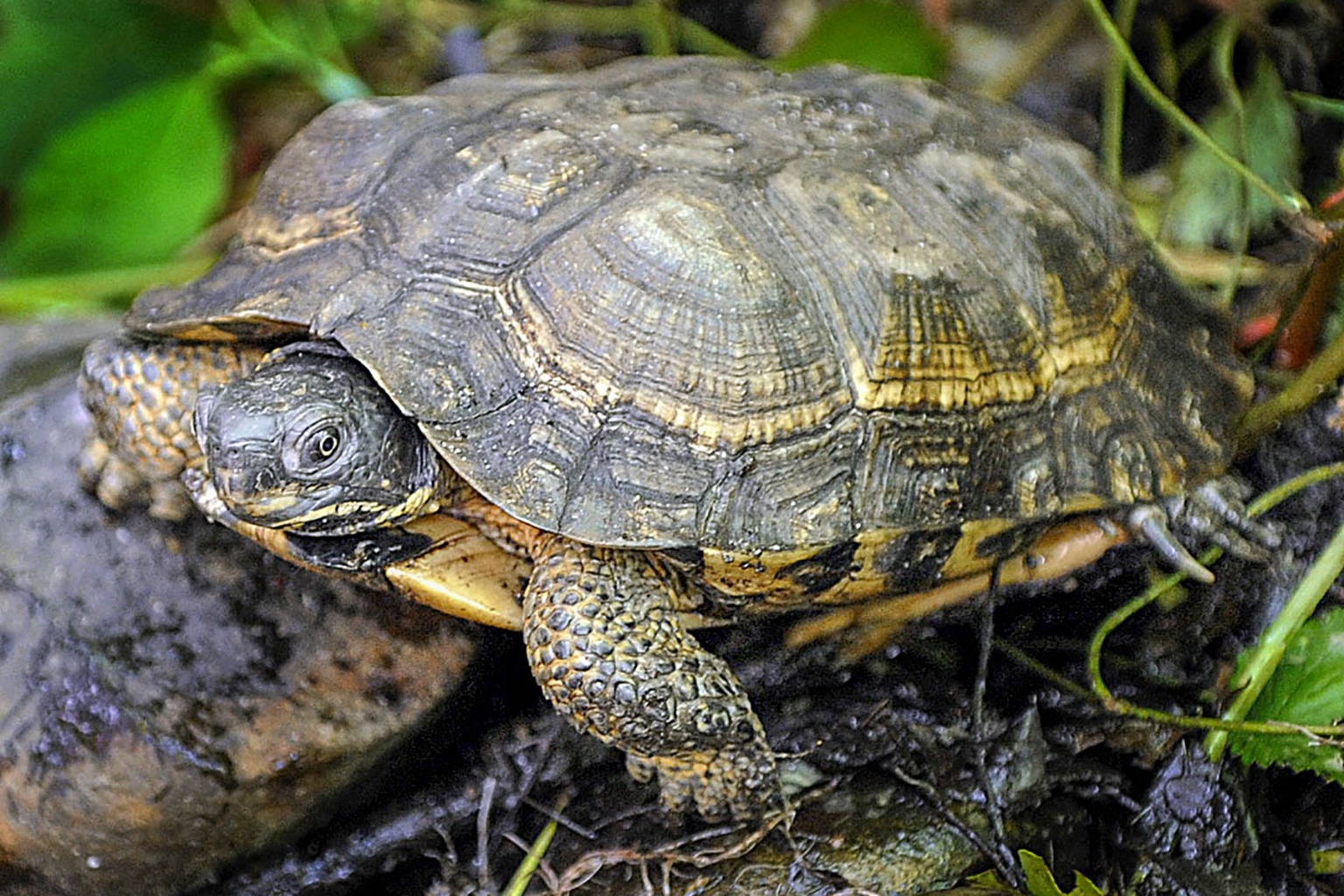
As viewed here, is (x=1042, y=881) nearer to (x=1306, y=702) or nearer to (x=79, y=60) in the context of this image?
(x=1306, y=702)

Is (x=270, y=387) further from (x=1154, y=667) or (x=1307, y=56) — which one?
(x=1307, y=56)

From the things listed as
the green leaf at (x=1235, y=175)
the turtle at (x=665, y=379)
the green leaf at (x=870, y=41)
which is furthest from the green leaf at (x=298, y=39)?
the green leaf at (x=1235, y=175)

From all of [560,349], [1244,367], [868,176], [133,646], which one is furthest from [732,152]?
[133,646]

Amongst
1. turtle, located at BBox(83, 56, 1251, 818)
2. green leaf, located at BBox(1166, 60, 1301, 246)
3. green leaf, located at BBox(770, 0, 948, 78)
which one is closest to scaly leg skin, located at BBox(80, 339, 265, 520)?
turtle, located at BBox(83, 56, 1251, 818)

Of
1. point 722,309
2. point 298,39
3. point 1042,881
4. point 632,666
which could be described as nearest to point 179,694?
point 632,666

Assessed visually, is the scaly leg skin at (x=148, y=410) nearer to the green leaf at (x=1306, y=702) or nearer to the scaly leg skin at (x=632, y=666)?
the scaly leg skin at (x=632, y=666)

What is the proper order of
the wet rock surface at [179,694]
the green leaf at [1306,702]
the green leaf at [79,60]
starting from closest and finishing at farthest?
the green leaf at [1306,702], the wet rock surface at [179,694], the green leaf at [79,60]
